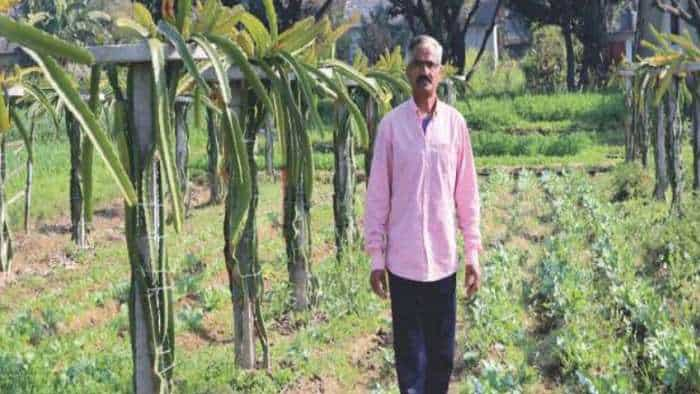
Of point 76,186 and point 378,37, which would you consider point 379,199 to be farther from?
point 378,37

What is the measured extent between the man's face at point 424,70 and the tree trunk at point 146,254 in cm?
110

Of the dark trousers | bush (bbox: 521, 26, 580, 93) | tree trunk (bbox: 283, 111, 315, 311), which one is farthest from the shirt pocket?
bush (bbox: 521, 26, 580, 93)

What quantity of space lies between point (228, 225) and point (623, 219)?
557 cm

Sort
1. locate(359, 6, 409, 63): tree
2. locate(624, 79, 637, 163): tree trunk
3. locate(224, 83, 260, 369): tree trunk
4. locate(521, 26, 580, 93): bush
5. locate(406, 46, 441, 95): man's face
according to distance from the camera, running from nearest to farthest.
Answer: locate(406, 46, 441, 95): man's face
locate(224, 83, 260, 369): tree trunk
locate(624, 79, 637, 163): tree trunk
locate(521, 26, 580, 93): bush
locate(359, 6, 409, 63): tree

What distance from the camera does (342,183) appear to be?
7480 mm

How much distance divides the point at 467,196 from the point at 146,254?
1.39 metres

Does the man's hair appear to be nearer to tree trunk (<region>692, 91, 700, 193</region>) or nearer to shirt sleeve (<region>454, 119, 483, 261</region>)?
shirt sleeve (<region>454, 119, 483, 261</region>)

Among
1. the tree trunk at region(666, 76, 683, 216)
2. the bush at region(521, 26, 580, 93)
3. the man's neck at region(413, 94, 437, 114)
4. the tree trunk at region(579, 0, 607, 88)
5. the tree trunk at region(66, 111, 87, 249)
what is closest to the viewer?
the man's neck at region(413, 94, 437, 114)

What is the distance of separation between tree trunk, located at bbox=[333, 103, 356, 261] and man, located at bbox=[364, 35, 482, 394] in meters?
3.24

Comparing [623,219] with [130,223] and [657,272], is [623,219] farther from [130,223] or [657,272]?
[130,223]

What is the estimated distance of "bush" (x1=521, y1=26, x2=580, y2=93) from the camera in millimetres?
28891

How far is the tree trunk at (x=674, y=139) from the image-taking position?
891 centimetres

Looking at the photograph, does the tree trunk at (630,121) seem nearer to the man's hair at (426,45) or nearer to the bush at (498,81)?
the man's hair at (426,45)

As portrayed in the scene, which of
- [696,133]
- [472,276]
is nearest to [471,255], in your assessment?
[472,276]
